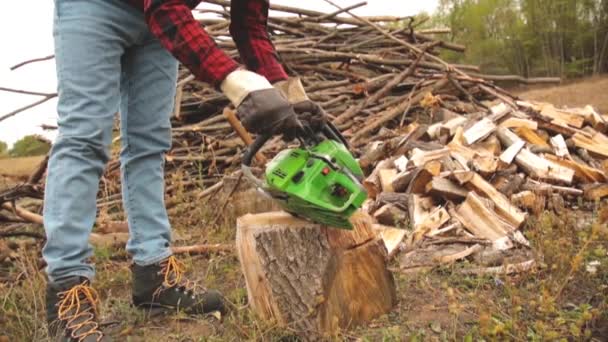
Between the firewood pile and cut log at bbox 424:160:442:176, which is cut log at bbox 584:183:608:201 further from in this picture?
cut log at bbox 424:160:442:176

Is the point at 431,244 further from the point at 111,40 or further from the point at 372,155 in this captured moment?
the point at 111,40

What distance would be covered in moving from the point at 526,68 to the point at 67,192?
20.6m

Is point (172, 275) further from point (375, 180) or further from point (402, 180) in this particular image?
point (375, 180)

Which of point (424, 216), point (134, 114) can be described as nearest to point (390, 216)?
point (424, 216)

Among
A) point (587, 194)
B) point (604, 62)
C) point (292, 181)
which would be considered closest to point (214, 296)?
point (292, 181)

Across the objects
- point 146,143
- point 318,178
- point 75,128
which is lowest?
point 318,178

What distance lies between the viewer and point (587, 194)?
3.83 metres

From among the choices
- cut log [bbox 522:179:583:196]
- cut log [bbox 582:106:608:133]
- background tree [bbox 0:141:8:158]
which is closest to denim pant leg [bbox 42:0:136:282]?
cut log [bbox 522:179:583:196]

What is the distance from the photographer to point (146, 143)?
7.35 feet

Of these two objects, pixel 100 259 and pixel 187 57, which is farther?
pixel 100 259

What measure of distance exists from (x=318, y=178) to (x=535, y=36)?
20372 mm

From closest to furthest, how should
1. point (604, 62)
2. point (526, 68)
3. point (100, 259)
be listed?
point (100, 259)
point (604, 62)
point (526, 68)

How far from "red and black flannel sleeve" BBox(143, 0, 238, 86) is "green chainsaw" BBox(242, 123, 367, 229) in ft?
0.92

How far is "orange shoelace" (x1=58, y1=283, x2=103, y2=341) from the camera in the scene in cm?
188
